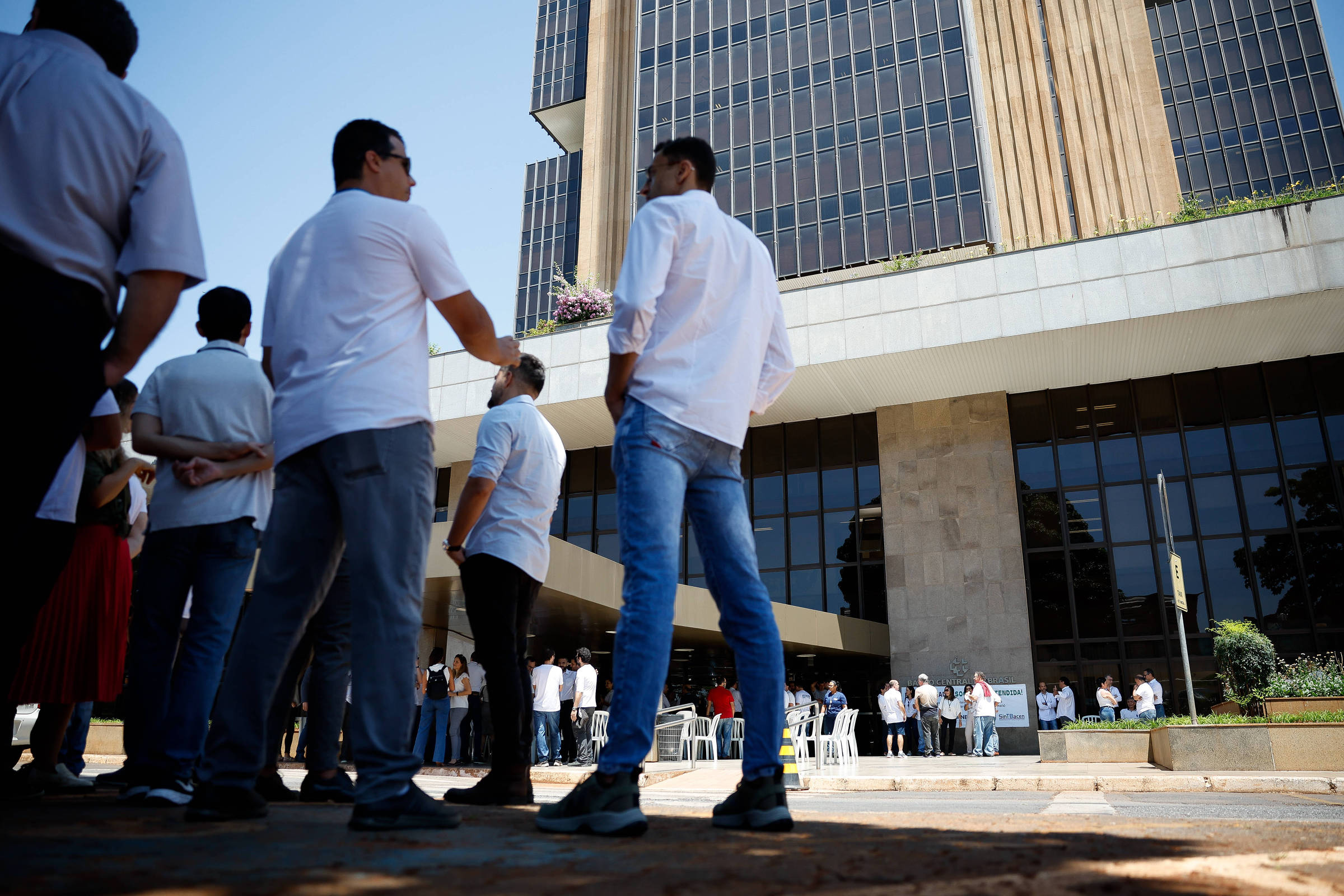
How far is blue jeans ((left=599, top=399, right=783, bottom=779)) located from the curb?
6462 millimetres

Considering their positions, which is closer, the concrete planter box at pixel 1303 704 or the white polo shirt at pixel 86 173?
the white polo shirt at pixel 86 173

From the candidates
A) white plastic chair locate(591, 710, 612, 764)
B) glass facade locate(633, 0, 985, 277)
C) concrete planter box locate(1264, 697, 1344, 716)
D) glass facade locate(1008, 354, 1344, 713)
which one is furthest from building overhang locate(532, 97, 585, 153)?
concrete planter box locate(1264, 697, 1344, 716)

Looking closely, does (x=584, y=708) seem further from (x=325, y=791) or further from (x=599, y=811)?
(x=599, y=811)

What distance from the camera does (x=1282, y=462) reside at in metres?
20.0

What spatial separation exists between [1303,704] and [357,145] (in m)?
13.7

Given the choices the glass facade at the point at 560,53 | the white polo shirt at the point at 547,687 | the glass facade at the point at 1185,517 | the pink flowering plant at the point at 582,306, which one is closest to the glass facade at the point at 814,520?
the glass facade at the point at 1185,517

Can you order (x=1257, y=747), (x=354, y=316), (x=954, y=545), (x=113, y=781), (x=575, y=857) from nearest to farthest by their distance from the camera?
(x=575, y=857)
(x=354, y=316)
(x=113, y=781)
(x=1257, y=747)
(x=954, y=545)

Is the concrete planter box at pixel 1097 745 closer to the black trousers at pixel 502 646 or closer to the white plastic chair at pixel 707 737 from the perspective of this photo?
the white plastic chair at pixel 707 737

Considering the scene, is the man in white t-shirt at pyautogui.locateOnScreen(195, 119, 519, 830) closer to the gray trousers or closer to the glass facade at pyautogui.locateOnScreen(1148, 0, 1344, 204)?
the gray trousers

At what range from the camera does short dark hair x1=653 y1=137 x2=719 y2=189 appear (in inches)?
121

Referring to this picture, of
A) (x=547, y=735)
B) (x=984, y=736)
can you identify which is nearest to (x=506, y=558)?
(x=547, y=735)

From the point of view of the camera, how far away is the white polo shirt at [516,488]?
3.71 m

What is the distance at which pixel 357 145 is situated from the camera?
112 inches

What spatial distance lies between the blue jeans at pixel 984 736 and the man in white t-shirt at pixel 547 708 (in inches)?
374
